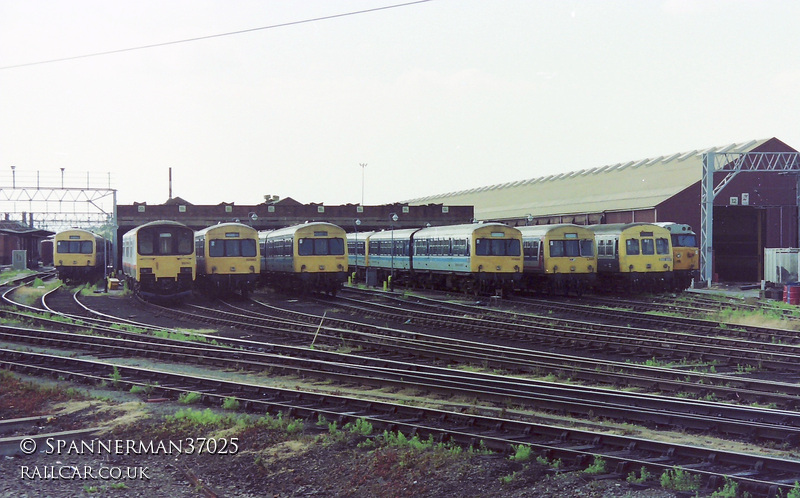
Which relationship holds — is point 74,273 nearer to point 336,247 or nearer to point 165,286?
point 165,286

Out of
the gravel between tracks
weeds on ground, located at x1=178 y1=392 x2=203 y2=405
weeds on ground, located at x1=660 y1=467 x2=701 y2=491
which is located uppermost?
weeds on ground, located at x1=178 y1=392 x2=203 y2=405

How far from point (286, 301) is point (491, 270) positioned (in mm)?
8075

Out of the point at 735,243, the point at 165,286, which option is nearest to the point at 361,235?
the point at 165,286

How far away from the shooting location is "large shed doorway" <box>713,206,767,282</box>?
44.6 meters

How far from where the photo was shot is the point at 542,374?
14172 mm

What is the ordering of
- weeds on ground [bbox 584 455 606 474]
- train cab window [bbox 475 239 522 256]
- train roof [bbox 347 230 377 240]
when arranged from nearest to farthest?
weeds on ground [bbox 584 455 606 474] → train cab window [bbox 475 239 522 256] → train roof [bbox 347 230 377 240]

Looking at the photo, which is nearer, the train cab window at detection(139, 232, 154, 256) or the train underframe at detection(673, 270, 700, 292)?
the train cab window at detection(139, 232, 154, 256)

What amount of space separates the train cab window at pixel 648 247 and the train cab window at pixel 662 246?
0.85 feet

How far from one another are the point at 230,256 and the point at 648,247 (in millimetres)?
16849

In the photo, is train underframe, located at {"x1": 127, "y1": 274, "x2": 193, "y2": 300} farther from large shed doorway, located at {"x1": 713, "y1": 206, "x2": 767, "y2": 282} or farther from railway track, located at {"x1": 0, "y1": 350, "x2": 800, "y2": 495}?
large shed doorway, located at {"x1": 713, "y1": 206, "x2": 767, "y2": 282}

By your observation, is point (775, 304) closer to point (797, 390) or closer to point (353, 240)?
point (797, 390)

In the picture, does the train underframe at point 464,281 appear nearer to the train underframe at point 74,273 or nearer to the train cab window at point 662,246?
the train cab window at point 662,246

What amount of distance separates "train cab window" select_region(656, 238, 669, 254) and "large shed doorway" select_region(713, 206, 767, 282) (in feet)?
41.6

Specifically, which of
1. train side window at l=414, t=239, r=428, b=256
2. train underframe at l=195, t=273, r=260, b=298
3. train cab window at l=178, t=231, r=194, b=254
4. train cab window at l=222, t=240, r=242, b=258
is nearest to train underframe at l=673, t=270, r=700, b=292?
train side window at l=414, t=239, r=428, b=256
